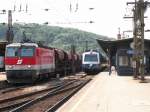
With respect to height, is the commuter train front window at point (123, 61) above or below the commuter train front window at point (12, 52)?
below

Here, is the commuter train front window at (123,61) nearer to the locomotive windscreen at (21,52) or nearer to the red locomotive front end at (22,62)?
the red locomotive front end at (22,62)

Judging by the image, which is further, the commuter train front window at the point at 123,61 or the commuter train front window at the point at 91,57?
the commuter train front window at the point at 91,57

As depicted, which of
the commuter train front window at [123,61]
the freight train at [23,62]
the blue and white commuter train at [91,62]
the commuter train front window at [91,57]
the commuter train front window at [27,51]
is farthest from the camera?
the commuter train front window at [91,57]

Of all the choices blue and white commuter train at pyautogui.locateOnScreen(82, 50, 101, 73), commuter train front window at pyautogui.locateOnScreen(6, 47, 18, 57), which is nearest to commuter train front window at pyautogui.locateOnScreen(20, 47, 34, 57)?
commuter train front window at pyautogui.locateOnScreen(6, 47, 18, 57)

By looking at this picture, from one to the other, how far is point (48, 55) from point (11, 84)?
5.67 m

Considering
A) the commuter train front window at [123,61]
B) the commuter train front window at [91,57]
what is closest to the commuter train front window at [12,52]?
the commuter train front window at [123,61]

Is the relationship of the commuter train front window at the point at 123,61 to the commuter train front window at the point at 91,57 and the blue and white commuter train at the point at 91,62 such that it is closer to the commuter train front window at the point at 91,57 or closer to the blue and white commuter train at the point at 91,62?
the blue and white commuter train at the point at 91,62

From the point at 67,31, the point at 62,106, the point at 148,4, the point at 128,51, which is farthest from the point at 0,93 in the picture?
the point at 67,31

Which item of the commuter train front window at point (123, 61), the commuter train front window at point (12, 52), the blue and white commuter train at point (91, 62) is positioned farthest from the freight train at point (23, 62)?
the blue and white commuter train at point (91, 62)

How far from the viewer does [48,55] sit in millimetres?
41219

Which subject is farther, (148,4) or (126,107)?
(148,4)

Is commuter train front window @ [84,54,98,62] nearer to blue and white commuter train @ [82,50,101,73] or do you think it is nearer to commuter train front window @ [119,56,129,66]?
blue and white commuter train @ [82,50,101,73]

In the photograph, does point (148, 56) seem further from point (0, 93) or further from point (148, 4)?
point (0, 93)

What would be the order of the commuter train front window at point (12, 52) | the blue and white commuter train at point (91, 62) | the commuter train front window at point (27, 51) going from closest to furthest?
the commuter train front window at point (27, 51) < the commuter train front window at point (12, 52) < the blue and white commuter train at point (91, 62)
